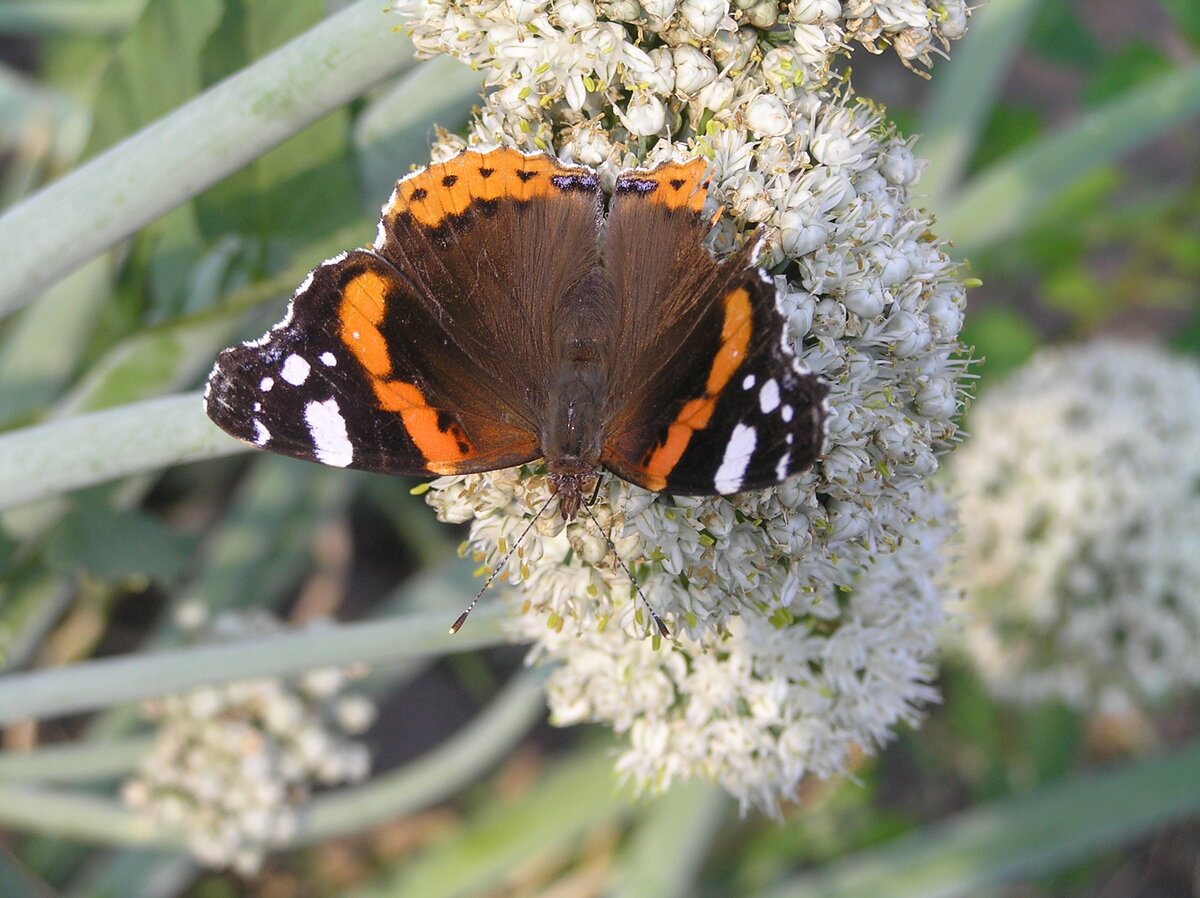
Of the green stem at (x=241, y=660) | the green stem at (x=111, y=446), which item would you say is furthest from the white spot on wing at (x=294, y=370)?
the green stem at (x=241, y=660)

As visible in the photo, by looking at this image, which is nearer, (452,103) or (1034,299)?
(452,103)

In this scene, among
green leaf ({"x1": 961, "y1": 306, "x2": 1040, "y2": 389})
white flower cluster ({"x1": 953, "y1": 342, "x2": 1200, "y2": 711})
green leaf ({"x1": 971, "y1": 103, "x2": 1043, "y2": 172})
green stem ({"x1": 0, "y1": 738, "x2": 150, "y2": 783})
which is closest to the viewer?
green stem ({"x1": 0, "y1": 738, "x2": 150, "y2": 783})

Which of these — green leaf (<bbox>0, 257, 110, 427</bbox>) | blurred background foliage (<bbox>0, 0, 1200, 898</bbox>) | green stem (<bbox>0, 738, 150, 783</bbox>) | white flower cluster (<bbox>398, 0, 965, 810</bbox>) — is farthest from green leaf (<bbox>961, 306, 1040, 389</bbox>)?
green stem (<bbox>0, 738, 150, 783</bbox>)

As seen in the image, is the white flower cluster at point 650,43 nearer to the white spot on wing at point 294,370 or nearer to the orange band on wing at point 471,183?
the orange band on wing at point 471,183

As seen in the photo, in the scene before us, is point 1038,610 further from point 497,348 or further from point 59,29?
point 59,29

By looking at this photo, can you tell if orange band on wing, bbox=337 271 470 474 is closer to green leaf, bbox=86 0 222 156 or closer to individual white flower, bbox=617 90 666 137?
individual white flower, bbox=617 90 666 137

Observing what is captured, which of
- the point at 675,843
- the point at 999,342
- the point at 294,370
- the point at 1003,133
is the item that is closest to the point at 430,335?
the point at 294,370

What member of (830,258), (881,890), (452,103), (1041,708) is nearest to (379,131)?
(452,103)

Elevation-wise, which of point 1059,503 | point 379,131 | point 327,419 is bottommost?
point 1059,503
